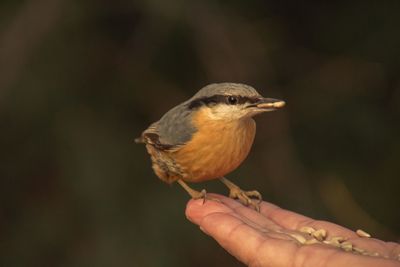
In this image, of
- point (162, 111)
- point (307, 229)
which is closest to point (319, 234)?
point (307, 229)

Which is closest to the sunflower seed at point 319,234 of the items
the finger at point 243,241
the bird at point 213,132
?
the finger at point 243,241

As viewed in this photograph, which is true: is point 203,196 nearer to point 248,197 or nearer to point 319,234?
point 248,197

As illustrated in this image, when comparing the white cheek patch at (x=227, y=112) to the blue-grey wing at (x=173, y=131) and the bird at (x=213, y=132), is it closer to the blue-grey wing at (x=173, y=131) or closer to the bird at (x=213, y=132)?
the bird at (x=213, y=132)

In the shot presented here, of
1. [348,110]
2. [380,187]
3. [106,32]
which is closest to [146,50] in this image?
[106,32]

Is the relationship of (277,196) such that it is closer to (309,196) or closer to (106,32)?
(309,196)

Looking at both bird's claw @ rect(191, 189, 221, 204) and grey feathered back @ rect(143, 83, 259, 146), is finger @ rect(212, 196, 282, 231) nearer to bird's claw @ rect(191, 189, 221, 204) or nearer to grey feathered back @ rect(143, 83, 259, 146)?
bird's claw @ rect(191, 189, 221, 204)
